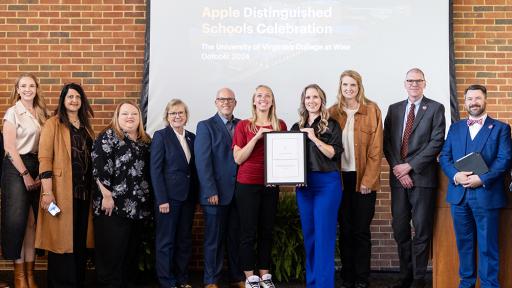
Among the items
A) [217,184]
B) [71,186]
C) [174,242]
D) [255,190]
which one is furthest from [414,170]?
[71,186]

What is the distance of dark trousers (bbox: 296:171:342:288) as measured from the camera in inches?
198

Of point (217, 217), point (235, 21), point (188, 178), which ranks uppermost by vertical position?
point (235, 21)

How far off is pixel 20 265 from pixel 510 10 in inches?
217

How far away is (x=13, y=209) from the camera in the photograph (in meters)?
5.45

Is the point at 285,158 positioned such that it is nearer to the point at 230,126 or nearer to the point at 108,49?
the point at 230,126

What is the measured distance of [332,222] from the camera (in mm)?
5059

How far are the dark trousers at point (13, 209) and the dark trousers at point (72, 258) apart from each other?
352mm

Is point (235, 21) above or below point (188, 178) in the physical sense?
above

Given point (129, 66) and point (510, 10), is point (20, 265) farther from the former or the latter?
point (510, 10)

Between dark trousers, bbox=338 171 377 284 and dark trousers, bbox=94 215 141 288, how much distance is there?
1832mm

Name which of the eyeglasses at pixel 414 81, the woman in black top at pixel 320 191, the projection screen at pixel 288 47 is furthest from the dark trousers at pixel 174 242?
the eyeglasses at pixel 414 81

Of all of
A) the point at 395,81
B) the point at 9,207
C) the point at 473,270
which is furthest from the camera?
the point at 395,81

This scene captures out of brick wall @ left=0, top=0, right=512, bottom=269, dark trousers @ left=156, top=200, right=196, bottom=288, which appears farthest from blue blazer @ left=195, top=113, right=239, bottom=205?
brick wall @ left=0, top=0, right=512, bottom=269

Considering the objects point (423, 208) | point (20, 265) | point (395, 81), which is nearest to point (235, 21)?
point (395, 81)
